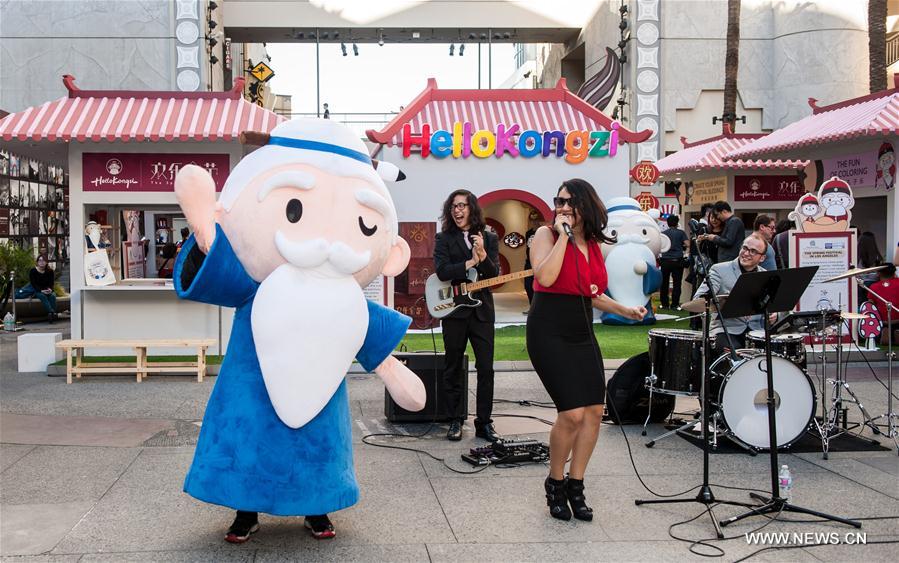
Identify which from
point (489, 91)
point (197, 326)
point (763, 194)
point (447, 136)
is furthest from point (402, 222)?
point (763, 194)

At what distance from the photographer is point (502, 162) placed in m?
15.9

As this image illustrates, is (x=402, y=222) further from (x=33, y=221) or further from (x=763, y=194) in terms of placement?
(x=33, y=221)

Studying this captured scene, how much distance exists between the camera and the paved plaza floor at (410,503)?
4.62 meters

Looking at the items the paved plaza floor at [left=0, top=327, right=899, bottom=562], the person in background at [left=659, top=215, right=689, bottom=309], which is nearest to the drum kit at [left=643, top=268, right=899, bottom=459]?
the paved plaza floor at [left=0, top=327, right=899, bottom=562]

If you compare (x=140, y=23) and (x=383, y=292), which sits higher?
(x=140, y=23)

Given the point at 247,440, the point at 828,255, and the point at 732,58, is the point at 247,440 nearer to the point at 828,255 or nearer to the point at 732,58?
the point at 828,255

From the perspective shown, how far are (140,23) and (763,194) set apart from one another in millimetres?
17879

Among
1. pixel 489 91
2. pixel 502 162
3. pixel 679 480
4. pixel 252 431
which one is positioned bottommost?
pixel 679 480

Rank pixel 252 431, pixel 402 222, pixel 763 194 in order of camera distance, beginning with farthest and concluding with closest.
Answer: pixel 763 194
pixel 402 222
pixel 252 431

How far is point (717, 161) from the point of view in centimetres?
1894

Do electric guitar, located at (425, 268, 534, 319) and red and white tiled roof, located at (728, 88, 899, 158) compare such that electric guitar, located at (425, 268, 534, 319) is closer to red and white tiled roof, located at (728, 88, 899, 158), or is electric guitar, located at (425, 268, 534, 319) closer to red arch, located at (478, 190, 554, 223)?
red and white tiled roof, located at (728, 88, 899, 158)

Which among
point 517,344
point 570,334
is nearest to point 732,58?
point 517,344

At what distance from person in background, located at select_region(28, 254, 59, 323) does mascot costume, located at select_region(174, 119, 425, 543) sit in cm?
1392

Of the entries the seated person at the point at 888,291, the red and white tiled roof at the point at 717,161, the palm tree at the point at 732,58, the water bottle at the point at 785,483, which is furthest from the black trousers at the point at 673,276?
the water bottle at the point at 785,483
